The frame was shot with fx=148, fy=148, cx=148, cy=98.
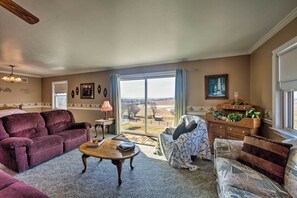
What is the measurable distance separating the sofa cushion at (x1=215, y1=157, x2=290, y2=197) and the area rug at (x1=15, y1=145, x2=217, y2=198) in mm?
544

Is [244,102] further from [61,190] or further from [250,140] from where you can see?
[61,190]

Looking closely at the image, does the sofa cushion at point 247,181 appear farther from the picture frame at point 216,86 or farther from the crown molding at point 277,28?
the picture frame at point 216,86

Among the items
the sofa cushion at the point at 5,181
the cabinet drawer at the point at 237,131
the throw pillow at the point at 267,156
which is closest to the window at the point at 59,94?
the sofa cushion at the point at 5,181

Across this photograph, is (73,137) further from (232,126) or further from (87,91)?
(232,126)

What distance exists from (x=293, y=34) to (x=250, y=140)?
162 centimetres

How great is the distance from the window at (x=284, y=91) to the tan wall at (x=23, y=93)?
8717mm

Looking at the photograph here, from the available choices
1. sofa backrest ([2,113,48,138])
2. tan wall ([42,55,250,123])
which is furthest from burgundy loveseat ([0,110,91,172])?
tan wall ([42,55,250,123])

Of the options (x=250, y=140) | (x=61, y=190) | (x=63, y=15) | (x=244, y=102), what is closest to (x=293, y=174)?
(x=250, y=140)

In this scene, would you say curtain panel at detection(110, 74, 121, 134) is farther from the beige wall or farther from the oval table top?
the beige wall

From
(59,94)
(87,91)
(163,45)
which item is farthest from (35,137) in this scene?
(59,94)

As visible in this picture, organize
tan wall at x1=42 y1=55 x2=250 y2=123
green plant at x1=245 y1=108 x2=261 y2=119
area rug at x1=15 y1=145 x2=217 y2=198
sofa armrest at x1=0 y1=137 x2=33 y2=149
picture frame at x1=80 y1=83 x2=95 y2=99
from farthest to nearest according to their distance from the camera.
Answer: picture frame at x1=80 y1=83 x2=95 y2=99, tan wall at x1=42 y1=55 x2=250 y2=123, green plant at x1=245 y1=108 x2=261 y2=119, sofa armrest at x1=0 y1=137 x2=33 y2=149, area rug at x1=15 y1=145 x2=217 y2=198

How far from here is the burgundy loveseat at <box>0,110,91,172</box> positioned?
266cm

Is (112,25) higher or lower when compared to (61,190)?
higher

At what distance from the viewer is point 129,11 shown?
1.95 metres
